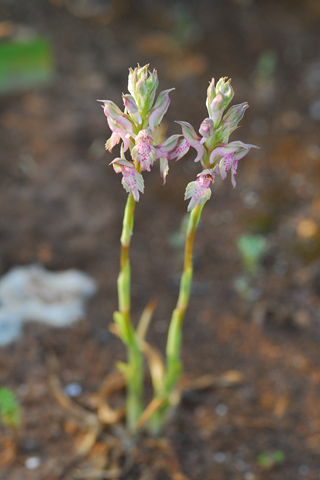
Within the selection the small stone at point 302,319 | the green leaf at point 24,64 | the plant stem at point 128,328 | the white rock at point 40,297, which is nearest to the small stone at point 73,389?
the plant stem at point 128,328

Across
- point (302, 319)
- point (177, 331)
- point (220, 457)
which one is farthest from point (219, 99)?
point (302, 319)

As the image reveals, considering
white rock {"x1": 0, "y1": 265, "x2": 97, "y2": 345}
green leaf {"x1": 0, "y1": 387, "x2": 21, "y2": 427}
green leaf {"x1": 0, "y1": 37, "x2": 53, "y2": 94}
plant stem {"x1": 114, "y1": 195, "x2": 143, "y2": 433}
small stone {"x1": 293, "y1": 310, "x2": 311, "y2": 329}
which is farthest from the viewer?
green leaf {"x1": 0, "y1": 37, "x2": 53, "y2": 94}

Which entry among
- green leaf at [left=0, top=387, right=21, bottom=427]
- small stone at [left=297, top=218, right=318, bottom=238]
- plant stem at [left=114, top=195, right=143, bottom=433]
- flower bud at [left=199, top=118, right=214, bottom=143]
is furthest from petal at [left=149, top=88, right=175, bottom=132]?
small stone at [left=297, top=218, right=318, bottom=238]

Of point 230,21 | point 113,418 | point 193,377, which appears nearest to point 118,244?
point 193,377

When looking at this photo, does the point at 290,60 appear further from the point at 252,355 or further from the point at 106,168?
the point at 252,355

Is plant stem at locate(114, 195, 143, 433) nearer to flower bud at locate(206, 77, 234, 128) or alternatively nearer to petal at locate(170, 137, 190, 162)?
petal at locate(170, 137, 190, 162)

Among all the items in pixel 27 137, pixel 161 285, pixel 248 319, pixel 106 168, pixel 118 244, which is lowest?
pixel 248 319
